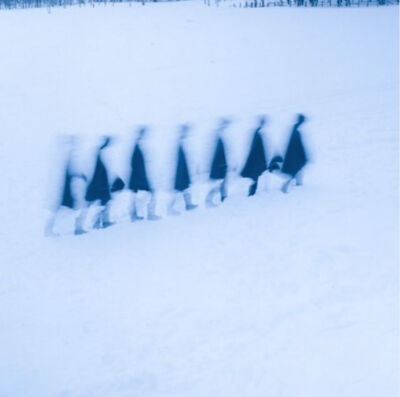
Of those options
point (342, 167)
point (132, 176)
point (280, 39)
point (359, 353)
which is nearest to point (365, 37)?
point (280, 39)

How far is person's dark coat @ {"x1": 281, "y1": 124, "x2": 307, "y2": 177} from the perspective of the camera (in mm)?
7559

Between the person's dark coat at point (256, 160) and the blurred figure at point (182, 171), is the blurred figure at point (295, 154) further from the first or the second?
the blurred figure at point (182, 171)

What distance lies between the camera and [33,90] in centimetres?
1494

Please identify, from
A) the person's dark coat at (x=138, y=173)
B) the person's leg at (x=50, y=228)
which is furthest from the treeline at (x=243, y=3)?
the person's leg at (x=50, y=228)

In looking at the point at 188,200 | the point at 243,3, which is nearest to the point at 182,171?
the point at 188,200

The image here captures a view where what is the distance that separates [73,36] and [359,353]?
18.3 meters

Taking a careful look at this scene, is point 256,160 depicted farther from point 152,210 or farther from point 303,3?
point 303,3

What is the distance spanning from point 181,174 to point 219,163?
0.62 m

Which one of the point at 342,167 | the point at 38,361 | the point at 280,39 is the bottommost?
the point at 38,361

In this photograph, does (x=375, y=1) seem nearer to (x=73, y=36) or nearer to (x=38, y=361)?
(x=73, y=36)

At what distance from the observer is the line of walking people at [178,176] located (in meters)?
6.88

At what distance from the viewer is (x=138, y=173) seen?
7066mm

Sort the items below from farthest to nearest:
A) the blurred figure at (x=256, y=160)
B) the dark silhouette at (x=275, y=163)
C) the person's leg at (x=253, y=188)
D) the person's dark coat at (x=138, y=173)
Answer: the person's leg at (x=253, y=188) < the dark silhouette at (x=275, y=163) < the blurred figure at (x=256, y=160) < the person's dark coat at (x=138, y=173)

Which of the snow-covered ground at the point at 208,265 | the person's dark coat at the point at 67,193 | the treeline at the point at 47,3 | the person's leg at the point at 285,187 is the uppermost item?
the treeline at the point at 47,3
